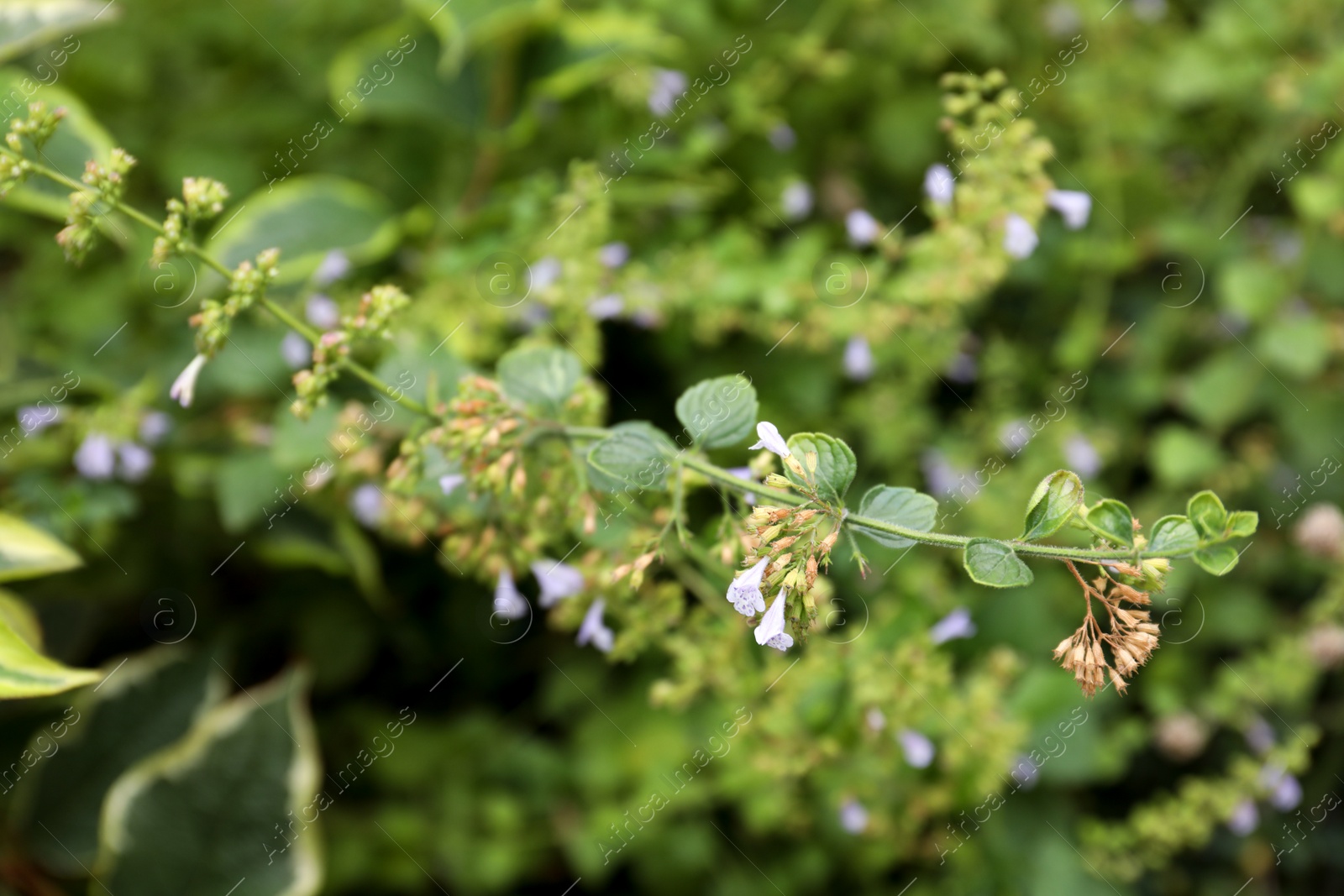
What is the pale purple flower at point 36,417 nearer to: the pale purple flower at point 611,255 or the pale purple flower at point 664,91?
the pale purple flower at point 611,255

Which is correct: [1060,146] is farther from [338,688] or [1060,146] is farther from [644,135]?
[338,688]

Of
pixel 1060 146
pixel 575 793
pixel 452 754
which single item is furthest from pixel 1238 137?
pixel 452 754

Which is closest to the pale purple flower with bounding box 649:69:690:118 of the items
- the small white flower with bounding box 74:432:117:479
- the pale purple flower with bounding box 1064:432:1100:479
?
the pale purple flower with bounding box 1064:432:1100:479

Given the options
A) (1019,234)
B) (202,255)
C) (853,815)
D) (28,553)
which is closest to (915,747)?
(853,815)

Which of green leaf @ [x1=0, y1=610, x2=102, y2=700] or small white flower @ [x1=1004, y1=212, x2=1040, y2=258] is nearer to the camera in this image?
green leaf @ [x1=0, y1=610, x2=102, y2=700]

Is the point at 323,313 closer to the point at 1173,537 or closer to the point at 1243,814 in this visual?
the point at 1173,537

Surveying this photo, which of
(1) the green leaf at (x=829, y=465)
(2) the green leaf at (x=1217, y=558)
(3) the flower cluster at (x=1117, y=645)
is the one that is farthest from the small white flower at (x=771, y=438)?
(2) the green leaf at (x=1217, y=558)

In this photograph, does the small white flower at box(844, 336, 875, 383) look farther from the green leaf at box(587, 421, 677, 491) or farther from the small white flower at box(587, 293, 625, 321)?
the green leaf at box(587, 421, 677, 491)
